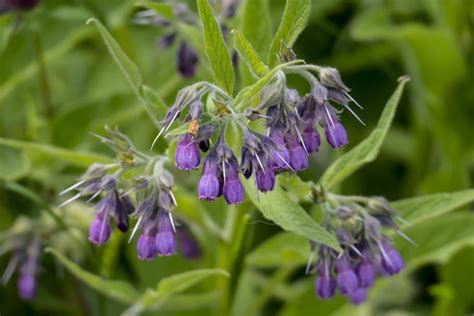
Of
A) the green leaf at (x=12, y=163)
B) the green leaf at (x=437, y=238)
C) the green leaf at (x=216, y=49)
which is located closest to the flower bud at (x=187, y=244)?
the green leaf at (x=12, y=163)

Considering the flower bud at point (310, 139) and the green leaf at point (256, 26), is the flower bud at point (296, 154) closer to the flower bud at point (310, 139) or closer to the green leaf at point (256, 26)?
the flower bud at point (310, 139)

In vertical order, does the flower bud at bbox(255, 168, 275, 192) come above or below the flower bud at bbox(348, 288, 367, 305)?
above

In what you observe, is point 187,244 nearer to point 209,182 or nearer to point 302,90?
point 302,90

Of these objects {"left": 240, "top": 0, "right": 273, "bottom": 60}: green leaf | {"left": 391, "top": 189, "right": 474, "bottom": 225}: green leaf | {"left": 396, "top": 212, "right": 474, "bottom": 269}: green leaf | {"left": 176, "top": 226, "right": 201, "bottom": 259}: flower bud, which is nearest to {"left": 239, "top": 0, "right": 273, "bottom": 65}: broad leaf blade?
{"left": 240, "top": 0, "right": 273, "bottom": 60}: green leaf

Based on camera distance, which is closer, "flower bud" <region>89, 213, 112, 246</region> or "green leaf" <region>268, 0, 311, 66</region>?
"green leaf" <region>268, 0, 311, 66</region>

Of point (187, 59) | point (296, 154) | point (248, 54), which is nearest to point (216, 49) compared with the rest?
point (248, 54)

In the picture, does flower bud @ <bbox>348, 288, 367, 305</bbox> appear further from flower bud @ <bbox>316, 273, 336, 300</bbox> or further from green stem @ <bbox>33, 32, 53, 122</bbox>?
green stem @ <bbox>33, 32, 53, 122</bbox>

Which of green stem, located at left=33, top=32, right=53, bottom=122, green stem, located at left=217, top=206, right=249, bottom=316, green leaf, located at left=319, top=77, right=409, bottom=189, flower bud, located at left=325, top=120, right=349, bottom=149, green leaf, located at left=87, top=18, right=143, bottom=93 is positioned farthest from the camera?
green stem, located at left=33, top=32, right=53, bottom=122
